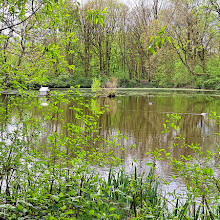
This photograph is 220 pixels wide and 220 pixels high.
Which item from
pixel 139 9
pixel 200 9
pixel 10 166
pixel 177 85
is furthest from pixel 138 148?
pixel 139 9

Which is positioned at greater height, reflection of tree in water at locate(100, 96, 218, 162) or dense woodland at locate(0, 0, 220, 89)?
dense woodland at locate(0, 0, 220, 89)

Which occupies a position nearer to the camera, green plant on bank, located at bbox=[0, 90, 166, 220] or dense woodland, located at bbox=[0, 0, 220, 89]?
green plant on bank, located at bbox=[0, 90, 166, 220]

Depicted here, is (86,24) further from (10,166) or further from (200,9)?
(10,166)

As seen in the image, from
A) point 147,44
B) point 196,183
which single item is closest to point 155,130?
point 196,183

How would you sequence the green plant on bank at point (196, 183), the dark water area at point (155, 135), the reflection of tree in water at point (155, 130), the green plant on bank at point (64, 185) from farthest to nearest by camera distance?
the reflection of tree in water at point (155, 130) < the dark water area at point (155, 135) < the green plant on bank at point (196, 183) < the green plant on bank at point (64, 185)

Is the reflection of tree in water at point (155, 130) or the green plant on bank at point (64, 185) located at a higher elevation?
the green plant on bank at point (64, 185)

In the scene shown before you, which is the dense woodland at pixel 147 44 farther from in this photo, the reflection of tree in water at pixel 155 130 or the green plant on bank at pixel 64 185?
the green plant on bank at pixel 64 185

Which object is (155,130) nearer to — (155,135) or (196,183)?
(155,135)

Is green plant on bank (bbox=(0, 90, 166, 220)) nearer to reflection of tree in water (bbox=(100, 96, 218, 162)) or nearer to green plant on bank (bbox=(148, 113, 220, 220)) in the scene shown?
green plant on bank (bbox=(148, 113, 220, 220))

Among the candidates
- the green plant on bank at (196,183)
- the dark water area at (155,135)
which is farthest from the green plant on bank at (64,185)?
the dark water area at (155,135)

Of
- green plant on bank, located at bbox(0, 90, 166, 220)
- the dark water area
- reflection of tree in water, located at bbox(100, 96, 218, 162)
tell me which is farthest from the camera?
reflection of tree in water, located at bbox(100, 96, 218, 162)

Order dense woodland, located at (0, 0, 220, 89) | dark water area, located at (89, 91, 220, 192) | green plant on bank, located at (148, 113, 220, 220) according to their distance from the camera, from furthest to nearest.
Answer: dense woodland, located at (0, 0, 220, 89) → dark water area, located at (89, 91, 220, 192) → green plant on bank, located at (148, 113, 220, 220)

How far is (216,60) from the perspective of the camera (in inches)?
1232

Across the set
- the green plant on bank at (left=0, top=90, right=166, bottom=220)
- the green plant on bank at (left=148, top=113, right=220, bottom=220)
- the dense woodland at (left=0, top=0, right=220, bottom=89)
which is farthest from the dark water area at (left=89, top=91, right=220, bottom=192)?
the dense woodland at (left=0, top=0, right=220, bottom=89)
